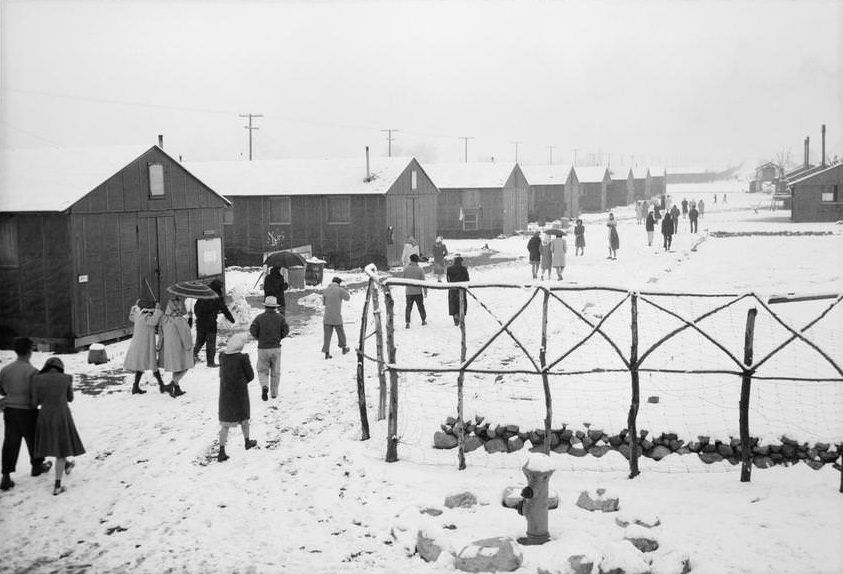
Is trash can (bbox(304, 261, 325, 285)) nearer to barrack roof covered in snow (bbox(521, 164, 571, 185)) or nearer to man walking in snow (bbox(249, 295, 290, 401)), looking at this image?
man walking in snow (bbox(249, 295, 290, 401))

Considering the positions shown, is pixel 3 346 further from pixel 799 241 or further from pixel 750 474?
pixel 799 241

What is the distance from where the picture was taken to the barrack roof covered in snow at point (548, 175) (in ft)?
216

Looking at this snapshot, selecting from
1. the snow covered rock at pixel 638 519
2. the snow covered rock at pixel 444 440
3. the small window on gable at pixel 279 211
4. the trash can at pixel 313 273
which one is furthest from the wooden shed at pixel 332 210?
the snow covered rock at pixel 638 519

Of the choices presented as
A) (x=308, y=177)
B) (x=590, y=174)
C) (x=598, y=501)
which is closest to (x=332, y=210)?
(x=308, y=177)

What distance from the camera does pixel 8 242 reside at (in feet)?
59.8

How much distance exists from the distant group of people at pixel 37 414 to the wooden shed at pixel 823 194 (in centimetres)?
5042

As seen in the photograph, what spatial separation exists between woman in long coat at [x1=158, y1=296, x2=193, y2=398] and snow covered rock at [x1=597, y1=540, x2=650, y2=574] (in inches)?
334

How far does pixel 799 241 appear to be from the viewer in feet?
119

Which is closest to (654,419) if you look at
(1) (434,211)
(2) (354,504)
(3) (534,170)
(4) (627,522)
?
(4) (627,522)

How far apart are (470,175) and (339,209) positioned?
19151 millimetres

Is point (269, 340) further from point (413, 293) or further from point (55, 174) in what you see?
point (55, 174)

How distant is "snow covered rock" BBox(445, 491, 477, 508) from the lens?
884cm

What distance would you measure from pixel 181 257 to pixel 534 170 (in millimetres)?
50838

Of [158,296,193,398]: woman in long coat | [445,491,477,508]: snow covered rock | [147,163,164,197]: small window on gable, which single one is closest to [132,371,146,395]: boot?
[158,296,193,398]: woman in long coat
